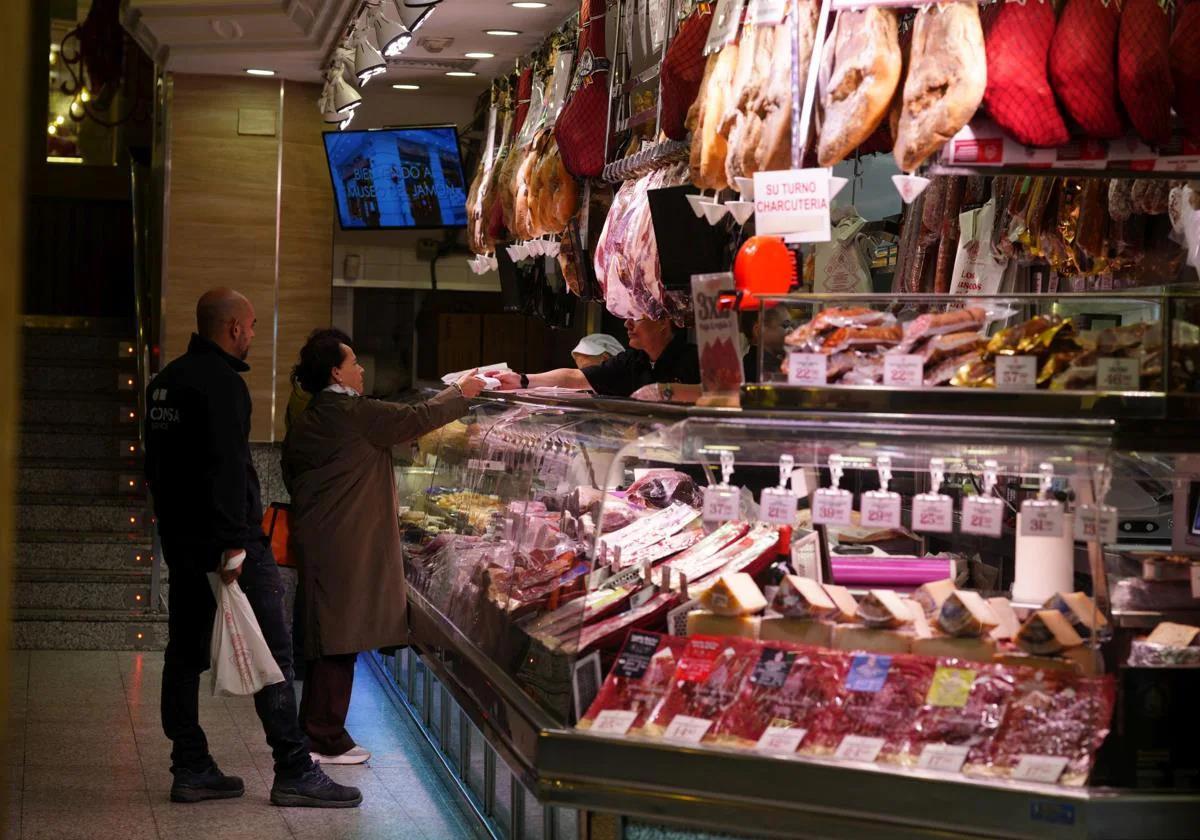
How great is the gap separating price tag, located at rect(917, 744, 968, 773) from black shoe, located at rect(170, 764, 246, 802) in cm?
334

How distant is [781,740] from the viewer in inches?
123

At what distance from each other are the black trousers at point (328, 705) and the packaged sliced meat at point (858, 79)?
3322 millimetres

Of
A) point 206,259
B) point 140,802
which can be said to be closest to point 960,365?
point 140,802

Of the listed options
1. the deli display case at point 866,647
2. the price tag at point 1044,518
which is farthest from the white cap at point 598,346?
the price tag at point 1044,518

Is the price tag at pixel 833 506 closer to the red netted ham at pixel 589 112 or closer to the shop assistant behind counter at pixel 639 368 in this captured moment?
the shop assistant behind counter at pixel 639 368

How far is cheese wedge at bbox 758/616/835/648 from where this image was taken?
10.9 feet

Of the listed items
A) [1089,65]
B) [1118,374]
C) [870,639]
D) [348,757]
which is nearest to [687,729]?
[870,639]

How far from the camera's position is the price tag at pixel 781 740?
310 centimetres

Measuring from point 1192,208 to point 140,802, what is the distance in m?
4.17

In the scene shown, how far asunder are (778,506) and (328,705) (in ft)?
10.3

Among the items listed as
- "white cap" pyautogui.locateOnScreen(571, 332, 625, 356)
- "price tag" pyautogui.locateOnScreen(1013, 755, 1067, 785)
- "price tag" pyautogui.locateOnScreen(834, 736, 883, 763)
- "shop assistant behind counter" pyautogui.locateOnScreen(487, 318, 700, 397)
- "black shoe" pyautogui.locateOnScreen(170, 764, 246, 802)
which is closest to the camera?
"price tag" pyautogui.locateOnScreen(1013, 755, 1067, 785)

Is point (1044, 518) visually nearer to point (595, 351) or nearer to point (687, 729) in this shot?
point (687, 729)

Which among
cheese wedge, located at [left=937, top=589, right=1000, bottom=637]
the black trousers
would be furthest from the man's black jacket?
cheese wedge, located at [left=937, top=589, right=1000, bottom=637]

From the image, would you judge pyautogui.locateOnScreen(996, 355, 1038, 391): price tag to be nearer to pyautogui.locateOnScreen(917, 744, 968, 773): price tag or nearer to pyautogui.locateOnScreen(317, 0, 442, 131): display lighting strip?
pyautogui.locateOnScreen(917, 744, 968, 773): price tag
